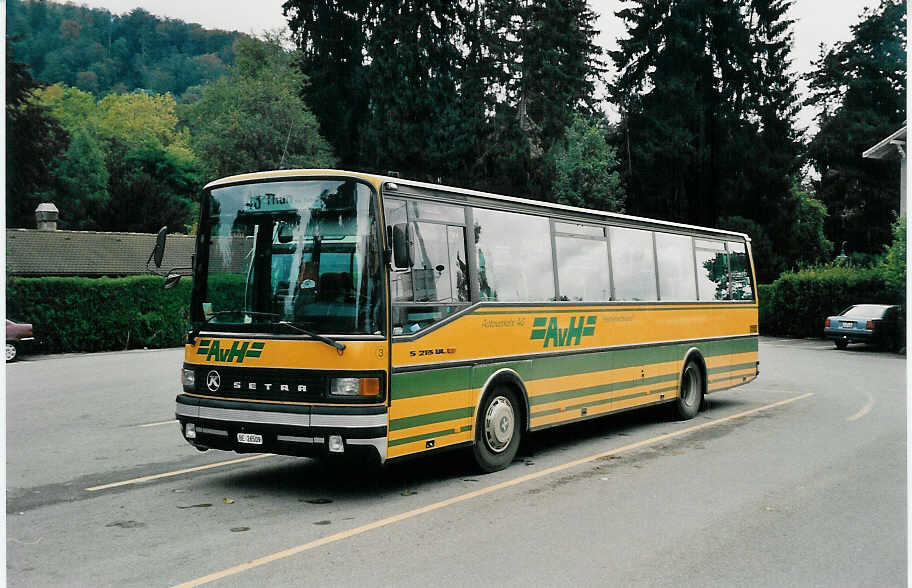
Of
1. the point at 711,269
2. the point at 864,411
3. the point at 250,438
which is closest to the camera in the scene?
the point at 250,438

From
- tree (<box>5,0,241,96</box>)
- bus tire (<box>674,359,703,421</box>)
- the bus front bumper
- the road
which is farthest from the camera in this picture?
tree (<box>5,0,241,96</box>)

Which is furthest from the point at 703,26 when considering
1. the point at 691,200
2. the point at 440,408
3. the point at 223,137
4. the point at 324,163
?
the point at 440,408

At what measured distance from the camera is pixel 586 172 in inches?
1980

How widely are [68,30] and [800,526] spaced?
91366mm

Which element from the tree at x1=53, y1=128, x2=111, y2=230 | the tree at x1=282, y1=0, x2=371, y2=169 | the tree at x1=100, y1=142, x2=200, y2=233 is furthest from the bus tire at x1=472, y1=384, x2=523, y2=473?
the tree at x1=53, y1=128, x2=111, y2=230

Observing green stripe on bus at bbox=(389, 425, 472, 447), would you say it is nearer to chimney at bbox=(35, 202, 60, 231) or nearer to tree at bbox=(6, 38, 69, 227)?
tree at bbox=(6, 38, 69, 227)

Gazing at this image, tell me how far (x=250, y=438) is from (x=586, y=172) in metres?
43.9

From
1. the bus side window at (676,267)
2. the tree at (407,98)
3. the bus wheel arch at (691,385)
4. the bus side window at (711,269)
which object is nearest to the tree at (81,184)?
the tree at (407,98)

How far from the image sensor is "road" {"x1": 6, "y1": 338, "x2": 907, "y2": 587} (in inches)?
236

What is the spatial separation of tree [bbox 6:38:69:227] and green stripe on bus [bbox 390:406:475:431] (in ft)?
127

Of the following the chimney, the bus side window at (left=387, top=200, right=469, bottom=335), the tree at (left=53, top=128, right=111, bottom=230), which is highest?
the tree at (left=53, top=128, right=111, bottom=230)

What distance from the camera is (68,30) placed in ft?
280

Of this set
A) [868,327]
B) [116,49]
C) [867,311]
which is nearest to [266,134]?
[867,311]

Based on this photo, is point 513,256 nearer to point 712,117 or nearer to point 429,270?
point 429,270
